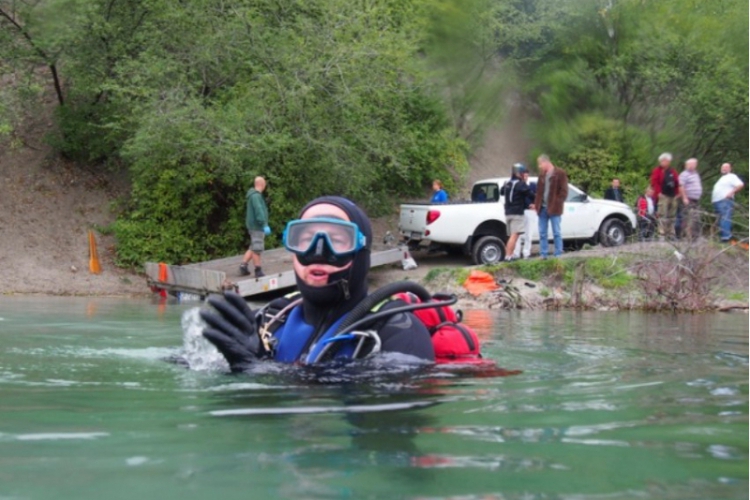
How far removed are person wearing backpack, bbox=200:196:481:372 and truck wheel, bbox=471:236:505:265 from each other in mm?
14990

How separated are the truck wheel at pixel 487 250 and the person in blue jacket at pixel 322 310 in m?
15.1

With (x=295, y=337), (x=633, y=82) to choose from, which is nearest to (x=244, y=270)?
(x=295, y=337)

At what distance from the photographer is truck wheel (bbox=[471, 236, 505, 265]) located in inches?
821

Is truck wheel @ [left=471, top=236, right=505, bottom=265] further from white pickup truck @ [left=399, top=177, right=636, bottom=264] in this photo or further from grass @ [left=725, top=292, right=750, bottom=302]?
grass @ [left=725, top=292, right=750, bottom=302]

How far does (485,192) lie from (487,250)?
2.25 m

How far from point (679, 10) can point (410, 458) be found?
2781cm

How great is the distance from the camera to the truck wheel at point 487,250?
2084 centimetres

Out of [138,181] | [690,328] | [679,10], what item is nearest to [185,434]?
[690,328]

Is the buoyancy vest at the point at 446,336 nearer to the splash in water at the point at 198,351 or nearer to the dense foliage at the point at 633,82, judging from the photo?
the splash in water at the point at 198,351

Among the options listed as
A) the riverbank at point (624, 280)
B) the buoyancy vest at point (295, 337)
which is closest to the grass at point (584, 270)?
the riverbank at point (624, 280)

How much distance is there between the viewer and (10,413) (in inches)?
177

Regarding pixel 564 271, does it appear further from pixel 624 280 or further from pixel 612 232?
pixel 612 232

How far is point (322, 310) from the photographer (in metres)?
5.78

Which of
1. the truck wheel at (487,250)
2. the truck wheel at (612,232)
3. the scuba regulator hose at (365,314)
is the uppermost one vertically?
the truck wheel at (612,232)
